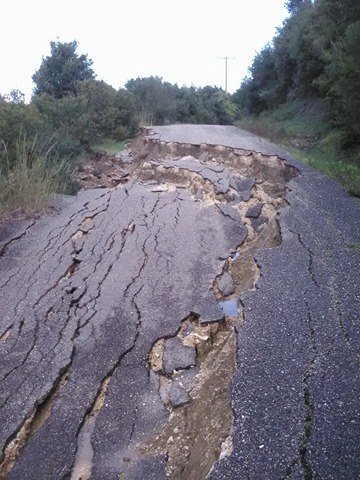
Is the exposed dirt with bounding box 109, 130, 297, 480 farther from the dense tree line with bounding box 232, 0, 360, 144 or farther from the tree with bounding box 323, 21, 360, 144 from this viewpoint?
the dense tree line with bounding box 232, 0, 360, 144

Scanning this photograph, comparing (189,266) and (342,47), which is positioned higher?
(342,47)

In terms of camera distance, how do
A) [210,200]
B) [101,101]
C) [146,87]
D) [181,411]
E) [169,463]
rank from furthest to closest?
[146,87] → [101,101] → [210,200] → [181,411] → [169,463]

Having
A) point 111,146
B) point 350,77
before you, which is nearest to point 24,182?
point 111,146

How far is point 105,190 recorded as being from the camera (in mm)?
8156

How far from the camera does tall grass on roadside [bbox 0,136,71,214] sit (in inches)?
258

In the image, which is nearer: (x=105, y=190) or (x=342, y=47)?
(x=105, y=190)

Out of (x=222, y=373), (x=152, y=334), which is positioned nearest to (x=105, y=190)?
(x=152, y=334)

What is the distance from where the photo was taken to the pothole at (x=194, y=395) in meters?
2.25

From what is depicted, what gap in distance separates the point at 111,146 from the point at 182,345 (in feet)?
35.5

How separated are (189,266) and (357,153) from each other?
7191 mm

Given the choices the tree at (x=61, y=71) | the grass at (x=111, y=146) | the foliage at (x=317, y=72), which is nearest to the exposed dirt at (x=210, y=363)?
the foliage at (x=317, y=72)

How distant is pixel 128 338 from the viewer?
11.5 feet

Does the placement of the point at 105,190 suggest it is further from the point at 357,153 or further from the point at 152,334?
the point at 357,153

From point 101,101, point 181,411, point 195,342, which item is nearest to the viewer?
point 181,411
